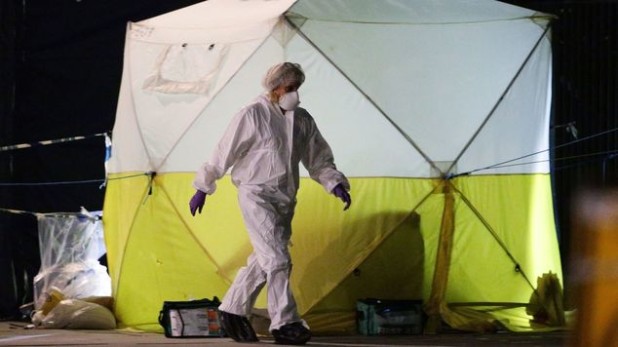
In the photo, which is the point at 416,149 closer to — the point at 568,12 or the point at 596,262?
the point at 568,12

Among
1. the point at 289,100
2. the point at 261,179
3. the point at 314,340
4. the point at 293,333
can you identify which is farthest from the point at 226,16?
the point at 293,333

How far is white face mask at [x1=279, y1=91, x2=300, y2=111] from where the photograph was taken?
8758 mm

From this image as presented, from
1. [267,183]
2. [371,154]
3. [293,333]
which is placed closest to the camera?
[293,333]

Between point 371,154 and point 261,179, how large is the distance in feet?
4.27

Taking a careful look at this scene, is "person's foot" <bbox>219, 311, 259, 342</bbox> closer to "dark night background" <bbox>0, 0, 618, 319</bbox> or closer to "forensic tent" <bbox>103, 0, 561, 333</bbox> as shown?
"forensic tent" <bbox>103, 0, 561, 333</bbox>

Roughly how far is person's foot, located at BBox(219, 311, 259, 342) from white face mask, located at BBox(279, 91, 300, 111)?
4.35 ft

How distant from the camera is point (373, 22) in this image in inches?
391

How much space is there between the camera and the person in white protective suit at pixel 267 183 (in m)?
8.48

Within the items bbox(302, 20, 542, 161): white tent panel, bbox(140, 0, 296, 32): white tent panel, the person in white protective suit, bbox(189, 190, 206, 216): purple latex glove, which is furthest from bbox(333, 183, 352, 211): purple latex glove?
bbox(140, 0, 296, 32): white tent panel

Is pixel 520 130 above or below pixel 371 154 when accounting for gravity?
above

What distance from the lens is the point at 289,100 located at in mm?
8758

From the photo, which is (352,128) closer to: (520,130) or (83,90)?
(520,130)

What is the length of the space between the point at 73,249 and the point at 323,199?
2.54 m

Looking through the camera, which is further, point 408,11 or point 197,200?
point 408,11
